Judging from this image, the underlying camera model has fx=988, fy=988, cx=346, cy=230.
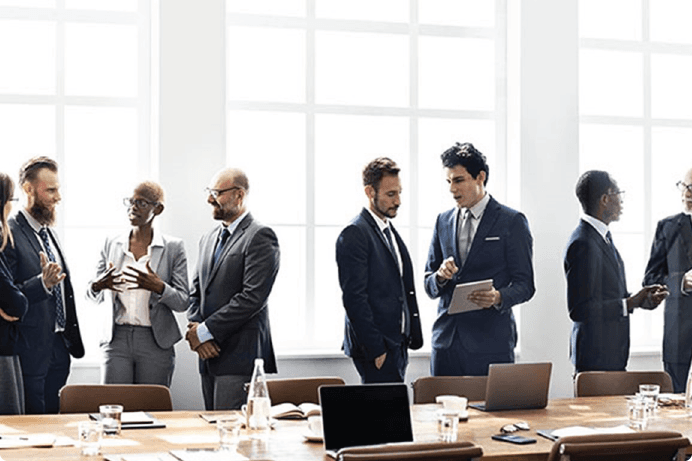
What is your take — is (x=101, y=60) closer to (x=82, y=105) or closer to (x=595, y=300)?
(x=82, y=105)

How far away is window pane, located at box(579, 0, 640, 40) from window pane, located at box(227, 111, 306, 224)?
7.72ft

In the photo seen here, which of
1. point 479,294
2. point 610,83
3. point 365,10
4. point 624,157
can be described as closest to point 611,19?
point 610,83

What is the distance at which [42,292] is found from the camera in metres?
5.25

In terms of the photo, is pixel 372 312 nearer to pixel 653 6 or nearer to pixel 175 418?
pixel 175 418

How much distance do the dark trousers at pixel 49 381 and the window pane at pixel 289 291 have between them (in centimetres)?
172

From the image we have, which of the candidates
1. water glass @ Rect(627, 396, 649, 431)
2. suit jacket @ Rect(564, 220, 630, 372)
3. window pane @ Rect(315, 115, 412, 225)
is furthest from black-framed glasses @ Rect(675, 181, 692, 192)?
water glass @ Rect(627, 396, 649, 431)

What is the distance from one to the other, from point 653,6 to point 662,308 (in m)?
2.42

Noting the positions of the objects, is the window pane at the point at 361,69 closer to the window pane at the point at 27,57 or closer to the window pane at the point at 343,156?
the window pane at the point at 343,156

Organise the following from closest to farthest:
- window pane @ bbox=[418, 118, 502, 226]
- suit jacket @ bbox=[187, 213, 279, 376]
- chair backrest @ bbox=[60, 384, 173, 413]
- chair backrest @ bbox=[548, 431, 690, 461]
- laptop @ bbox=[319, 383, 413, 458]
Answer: chair backrest @ bbox=[548, 431, 690, 461]
laptop @ bbox=[319, 383, 413, 458]
chair backrest @ bbox=[60, 384, 173, 413]
suit jacket @ bbox=[187, 213, 279, 376]
window pane @ bbox=[418, 118, 502, 226]

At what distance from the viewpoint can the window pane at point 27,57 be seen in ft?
21.3

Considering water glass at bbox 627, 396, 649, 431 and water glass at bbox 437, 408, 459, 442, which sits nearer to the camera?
water glass at bbox 437, 408, 459, 442

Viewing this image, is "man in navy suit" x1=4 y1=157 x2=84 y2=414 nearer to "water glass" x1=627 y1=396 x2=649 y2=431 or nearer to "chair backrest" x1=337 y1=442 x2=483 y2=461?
"chair backrest" x1=337 y1=442 x2=483 y2=461

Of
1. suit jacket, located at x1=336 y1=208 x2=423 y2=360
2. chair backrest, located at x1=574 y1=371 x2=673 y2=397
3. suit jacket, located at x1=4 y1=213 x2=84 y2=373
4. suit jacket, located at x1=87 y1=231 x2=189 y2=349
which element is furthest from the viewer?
suit jacket, located at x1=87 y1=231 x2=189 y2=349

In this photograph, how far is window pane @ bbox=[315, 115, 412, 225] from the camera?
6.99m
